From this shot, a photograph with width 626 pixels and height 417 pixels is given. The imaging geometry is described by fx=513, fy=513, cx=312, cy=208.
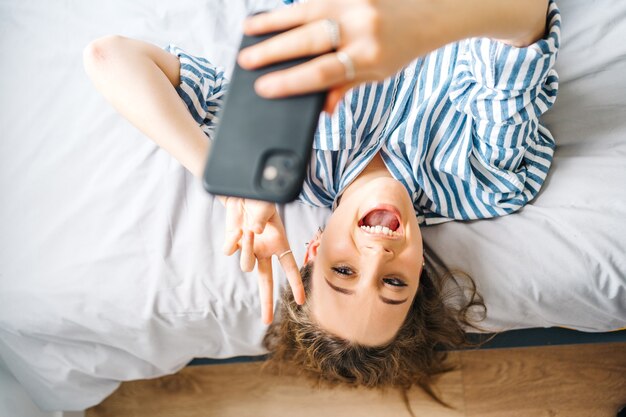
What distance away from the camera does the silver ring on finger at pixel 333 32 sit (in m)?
0.45

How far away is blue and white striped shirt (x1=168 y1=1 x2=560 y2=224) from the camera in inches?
33.7

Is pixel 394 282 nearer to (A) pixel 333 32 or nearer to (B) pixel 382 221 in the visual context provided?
(B) pixel 382 221

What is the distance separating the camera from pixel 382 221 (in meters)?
0.88

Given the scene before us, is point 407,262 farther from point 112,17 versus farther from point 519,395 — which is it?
point 112,17

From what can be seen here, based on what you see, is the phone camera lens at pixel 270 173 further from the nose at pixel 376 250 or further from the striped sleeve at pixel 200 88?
the striped sleeve at pixel 200 88

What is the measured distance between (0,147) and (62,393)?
0.52 metres

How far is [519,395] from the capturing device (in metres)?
1.30

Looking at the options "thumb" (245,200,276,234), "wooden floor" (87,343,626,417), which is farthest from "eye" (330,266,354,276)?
"wooden floor" (87,343,626,417)

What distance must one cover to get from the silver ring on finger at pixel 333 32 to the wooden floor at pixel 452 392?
1.04 metres

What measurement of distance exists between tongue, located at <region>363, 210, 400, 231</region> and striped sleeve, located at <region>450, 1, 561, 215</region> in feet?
0.56

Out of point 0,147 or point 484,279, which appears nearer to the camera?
point 484,279

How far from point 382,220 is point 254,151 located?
0.43 meters

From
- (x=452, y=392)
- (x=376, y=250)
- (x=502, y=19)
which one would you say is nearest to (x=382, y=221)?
(x=376, y=250)

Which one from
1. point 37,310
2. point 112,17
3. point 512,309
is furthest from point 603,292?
point 112,17
